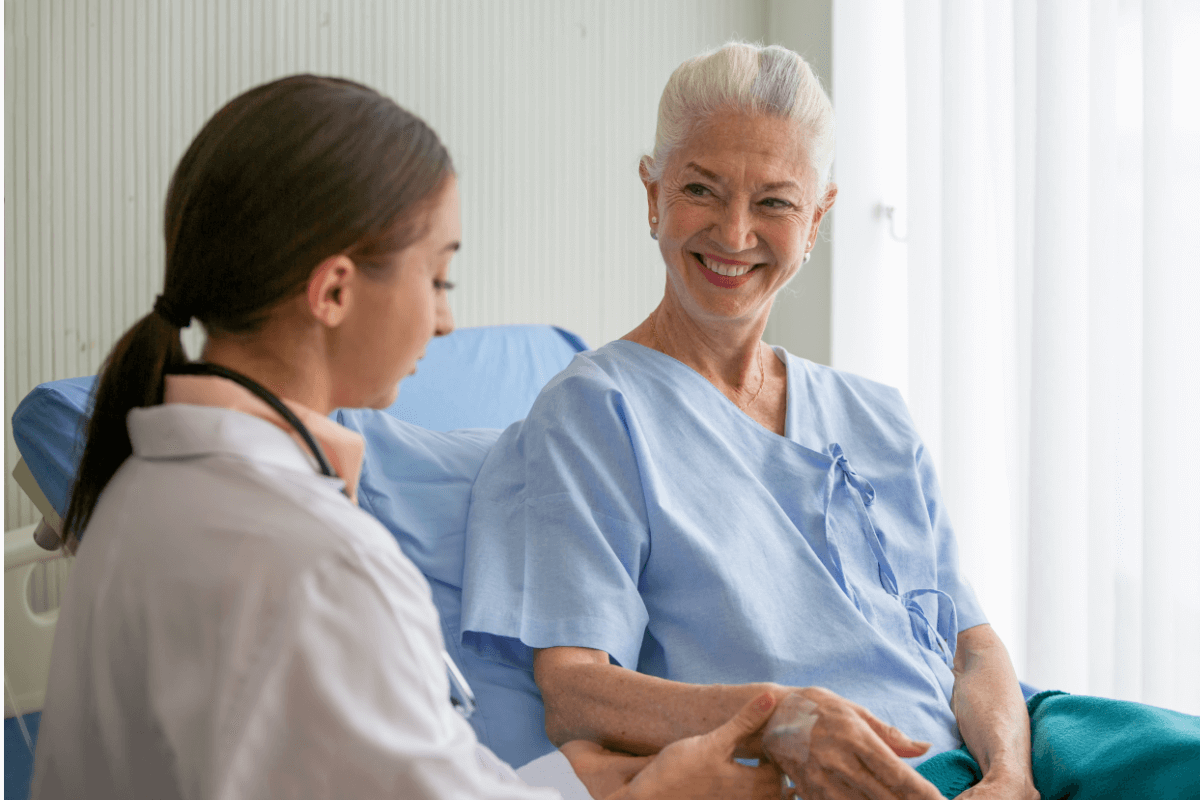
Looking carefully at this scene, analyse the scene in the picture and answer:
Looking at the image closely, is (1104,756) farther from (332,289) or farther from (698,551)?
(332,289)

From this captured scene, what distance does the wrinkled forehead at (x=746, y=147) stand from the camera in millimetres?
1308

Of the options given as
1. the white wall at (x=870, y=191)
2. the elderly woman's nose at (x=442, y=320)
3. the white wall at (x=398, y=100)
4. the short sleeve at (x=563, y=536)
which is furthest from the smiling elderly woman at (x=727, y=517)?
the white wall at (x=870, y=191)

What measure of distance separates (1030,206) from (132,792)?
206cm

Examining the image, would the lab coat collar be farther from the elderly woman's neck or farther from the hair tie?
the elderly woman's neck

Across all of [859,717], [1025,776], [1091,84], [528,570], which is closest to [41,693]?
[528,570]

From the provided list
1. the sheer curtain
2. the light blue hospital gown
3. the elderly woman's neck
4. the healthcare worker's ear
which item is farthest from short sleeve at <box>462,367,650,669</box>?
the sheer curtain

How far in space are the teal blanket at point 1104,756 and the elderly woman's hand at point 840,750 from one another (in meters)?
0.19

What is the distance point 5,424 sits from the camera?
1.86 meters

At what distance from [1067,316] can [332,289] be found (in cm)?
177

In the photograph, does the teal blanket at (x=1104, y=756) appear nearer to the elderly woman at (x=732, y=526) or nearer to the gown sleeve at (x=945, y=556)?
the elderly woman at (x=732, y=526)

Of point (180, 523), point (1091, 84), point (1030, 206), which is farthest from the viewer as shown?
point (1030, 206)

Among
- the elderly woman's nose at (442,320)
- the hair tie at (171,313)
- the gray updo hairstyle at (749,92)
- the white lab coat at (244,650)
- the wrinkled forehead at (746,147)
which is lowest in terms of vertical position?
the white lab coat at (244,650)

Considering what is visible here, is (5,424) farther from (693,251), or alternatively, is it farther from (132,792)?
(132,792)

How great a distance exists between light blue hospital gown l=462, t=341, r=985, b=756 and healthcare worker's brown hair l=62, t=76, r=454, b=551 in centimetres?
55
